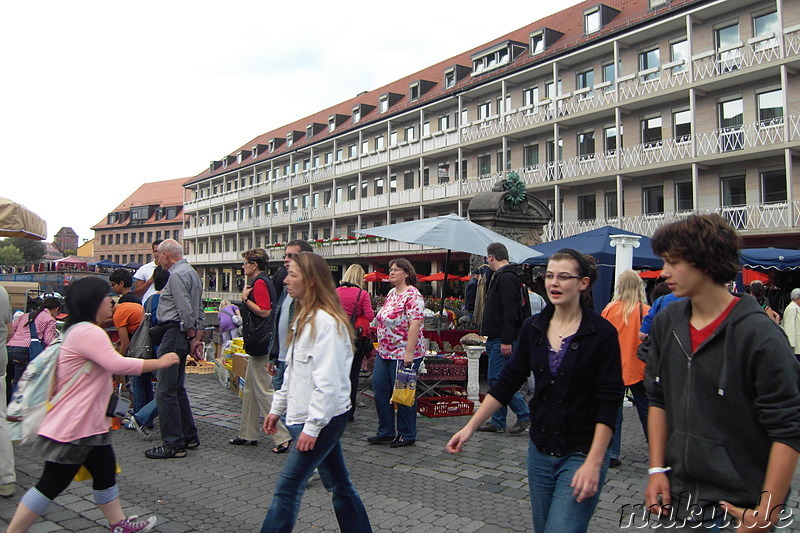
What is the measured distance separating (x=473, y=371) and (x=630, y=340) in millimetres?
2989

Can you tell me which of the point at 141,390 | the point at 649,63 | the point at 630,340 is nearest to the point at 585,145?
the point at 649,63

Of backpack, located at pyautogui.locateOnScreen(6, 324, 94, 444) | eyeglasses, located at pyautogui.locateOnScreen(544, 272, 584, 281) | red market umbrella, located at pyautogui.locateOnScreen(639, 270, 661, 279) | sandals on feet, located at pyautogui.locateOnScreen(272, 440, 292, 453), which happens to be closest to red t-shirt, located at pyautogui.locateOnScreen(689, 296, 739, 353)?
eyeglasses, located at pyautogui.locateOnScreen(544, 272, 584, 281)

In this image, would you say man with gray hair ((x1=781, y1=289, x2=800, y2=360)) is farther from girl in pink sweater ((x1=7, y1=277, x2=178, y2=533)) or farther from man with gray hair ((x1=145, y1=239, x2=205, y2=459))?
girl in pink sweater ((x1=7, y1=277, x2=178, y2=533))

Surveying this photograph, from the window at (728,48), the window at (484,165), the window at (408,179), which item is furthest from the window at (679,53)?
the window at (408,179)

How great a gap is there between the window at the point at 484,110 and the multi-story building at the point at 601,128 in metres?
0.17

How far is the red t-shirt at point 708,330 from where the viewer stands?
219 cm

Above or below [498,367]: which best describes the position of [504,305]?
above

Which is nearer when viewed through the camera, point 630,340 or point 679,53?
point 630,340

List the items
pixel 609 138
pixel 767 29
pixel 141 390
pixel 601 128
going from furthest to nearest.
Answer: pixel 601 128 < pixel 609 138 < pixel 767 29 < pixel 141 390

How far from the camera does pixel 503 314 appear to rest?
21.7 feet

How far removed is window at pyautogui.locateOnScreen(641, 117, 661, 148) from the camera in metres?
28.6

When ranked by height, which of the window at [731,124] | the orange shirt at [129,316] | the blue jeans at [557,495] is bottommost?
the blue jeans at [557,495]

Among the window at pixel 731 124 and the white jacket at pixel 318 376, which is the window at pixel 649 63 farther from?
the white jacket at pixel 318 376

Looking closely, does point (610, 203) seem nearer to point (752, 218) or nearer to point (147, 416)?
point (752, 218)
